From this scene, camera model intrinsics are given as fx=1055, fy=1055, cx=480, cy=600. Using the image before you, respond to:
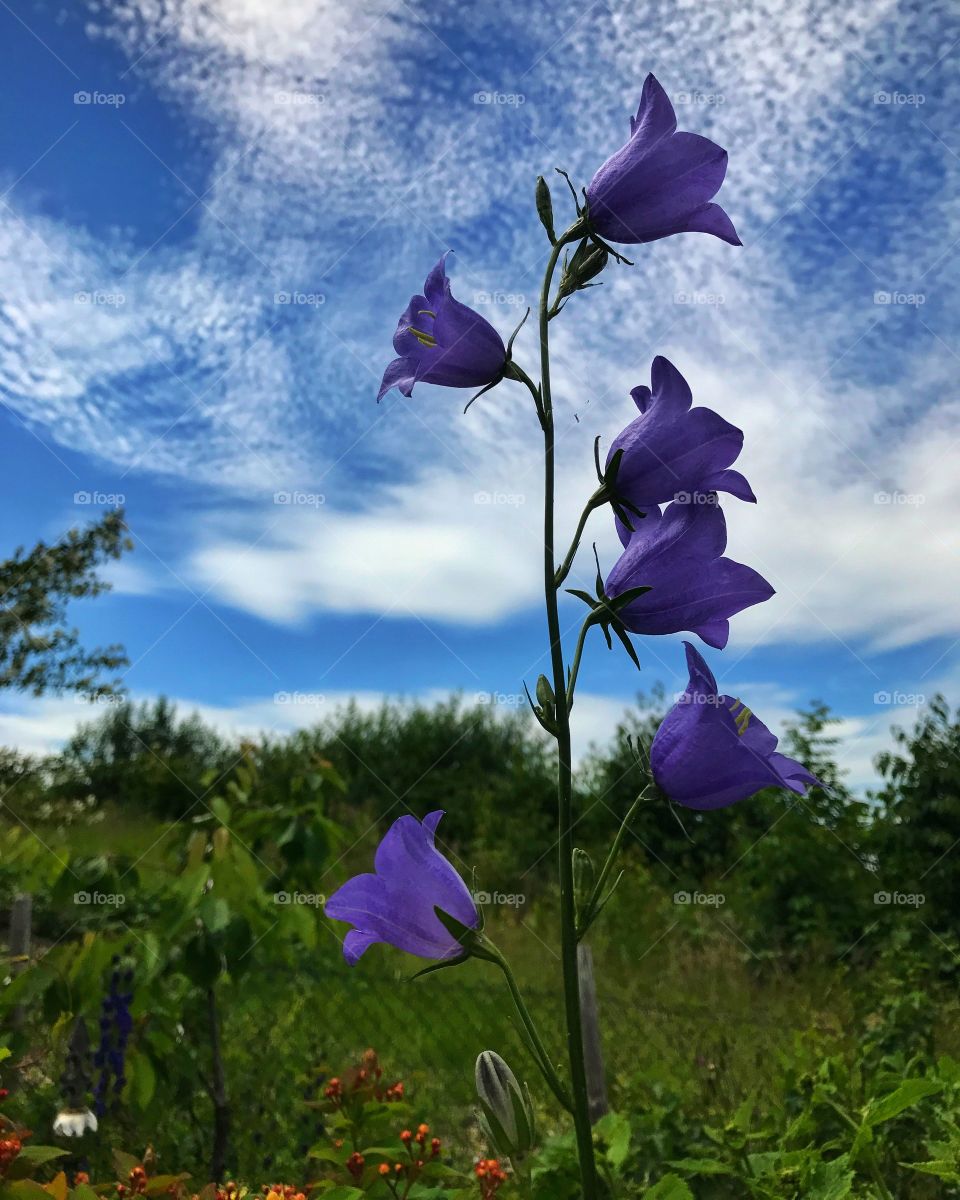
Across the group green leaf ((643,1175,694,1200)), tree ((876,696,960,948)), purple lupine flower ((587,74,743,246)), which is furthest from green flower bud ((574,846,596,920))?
tree ((876,696,960,948))

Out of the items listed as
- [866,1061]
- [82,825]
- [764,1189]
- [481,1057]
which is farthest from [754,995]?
[82,825]

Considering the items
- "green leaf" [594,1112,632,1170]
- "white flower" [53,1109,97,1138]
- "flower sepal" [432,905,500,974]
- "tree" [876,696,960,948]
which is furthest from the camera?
"tree" [876,696,960,948]

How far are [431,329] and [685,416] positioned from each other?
0.51 m

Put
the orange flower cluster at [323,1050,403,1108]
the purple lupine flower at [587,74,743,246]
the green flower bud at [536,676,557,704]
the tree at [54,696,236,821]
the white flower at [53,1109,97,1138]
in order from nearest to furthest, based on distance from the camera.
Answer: the green flower bud at [536,676,557,704] < the purple lupine flower at [587,74,743,246] < the orange flower cluster at [323,1050,403,1108] < the white flower at [53,1109,97,1138] < the tree at [54,696,236,821]

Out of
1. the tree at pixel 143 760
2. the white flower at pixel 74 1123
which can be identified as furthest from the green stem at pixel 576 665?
the tree at pixel 143 760

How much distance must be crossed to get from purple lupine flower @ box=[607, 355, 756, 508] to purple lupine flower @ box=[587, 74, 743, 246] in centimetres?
30

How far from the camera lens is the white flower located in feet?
10.5

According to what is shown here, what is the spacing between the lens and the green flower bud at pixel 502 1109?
5.70 ft

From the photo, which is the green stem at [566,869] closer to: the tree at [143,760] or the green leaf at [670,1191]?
the green leaf at [670,1191]

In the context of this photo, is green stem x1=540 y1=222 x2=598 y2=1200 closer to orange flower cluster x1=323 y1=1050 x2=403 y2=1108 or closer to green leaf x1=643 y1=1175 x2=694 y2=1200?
green leaf x1=643 y1=1175 x2=694 y2=1200

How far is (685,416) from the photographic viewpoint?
5.99ft

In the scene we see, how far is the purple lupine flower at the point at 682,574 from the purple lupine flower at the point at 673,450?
0.12 feet

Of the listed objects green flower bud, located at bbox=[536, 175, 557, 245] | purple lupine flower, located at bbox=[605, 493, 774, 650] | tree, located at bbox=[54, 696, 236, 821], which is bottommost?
purple lupine flower, located at bbox=[605, 493, 774, 650]

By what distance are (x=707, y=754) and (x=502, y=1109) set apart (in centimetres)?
68
